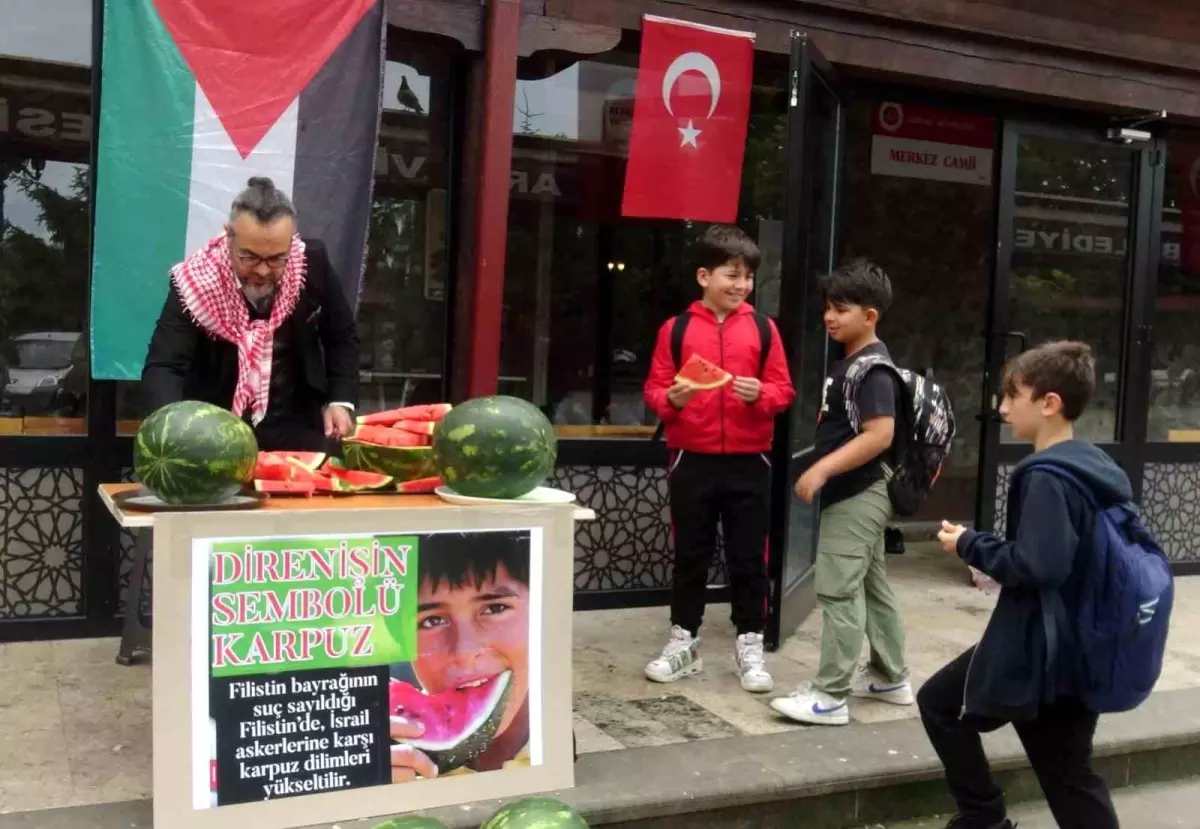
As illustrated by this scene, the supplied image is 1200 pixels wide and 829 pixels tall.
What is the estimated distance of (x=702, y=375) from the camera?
447cm

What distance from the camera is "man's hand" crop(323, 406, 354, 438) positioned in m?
3.87

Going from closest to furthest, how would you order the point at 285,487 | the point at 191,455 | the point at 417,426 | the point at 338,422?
1. the point at 191,455
2. the point at 285,487
3. the point at 417,426
4. the point at 338,422

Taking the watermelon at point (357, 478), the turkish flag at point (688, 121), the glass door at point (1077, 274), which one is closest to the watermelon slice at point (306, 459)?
the watermelon at point (357, 478)

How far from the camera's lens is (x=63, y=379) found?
496 centimetres

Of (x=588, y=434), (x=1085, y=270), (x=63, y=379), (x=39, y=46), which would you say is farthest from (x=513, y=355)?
(x=1085, y=270)

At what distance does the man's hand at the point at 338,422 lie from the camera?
152 inches

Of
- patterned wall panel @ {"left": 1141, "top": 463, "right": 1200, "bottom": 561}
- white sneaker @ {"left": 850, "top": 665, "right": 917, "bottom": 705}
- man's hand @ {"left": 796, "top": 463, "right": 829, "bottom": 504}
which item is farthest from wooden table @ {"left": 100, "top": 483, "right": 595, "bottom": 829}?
patterned wall panel @ {"left": 1141, "top": 463, "right": 1200, "bottom": 561}

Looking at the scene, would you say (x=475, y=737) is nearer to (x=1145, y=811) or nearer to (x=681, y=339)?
(x=681, y=339)

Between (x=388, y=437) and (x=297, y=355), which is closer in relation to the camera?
(x=388, y=437)

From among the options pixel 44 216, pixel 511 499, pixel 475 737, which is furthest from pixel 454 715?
pixel 44 216

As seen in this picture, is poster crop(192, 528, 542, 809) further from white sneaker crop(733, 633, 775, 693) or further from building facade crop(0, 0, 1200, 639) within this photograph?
building facade crop(0, 0, 1200, 639)

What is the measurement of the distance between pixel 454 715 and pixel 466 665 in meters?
0.14

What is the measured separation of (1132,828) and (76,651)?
4164 millimetres

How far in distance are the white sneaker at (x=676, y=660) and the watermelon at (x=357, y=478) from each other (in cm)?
173
